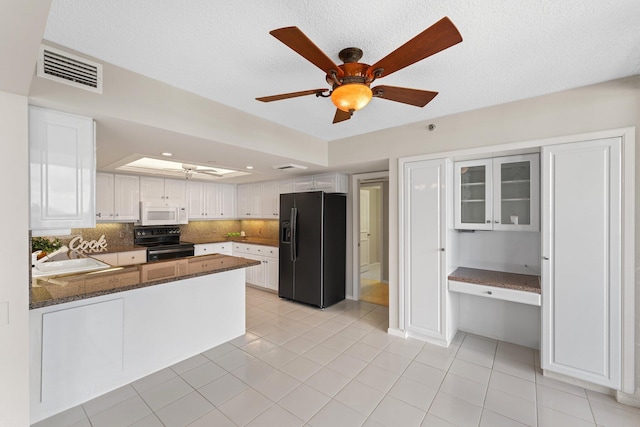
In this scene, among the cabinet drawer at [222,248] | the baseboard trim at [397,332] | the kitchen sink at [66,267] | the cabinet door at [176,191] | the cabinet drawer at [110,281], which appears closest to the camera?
the cabinet drawer at [110,281]

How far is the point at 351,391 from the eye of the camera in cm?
231

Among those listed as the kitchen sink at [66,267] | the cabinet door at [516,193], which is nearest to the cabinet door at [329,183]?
the cabinet door at [516,193]

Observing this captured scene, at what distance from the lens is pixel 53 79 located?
1.74 metres

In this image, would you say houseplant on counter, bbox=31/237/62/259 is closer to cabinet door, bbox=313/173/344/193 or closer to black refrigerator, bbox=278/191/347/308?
black refrigerator, bbox=278/191/347/308

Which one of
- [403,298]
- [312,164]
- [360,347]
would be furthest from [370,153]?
[360,347]

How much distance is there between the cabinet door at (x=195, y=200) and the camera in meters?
5.62

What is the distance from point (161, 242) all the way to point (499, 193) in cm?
556

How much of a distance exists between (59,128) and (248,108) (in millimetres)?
1480

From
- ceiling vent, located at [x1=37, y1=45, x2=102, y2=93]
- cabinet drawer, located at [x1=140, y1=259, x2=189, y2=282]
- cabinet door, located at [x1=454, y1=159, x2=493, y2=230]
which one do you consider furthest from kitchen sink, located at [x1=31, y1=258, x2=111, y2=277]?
cabinet door, located at [x1=454, y1=159, x2=493, y2=230]

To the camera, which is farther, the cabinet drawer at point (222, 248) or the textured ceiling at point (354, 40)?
the cabinet drawer at point (222, 248)

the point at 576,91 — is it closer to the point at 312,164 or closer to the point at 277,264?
the point at 312,164

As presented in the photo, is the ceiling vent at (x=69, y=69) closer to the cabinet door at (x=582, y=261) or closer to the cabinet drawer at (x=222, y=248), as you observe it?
the cabinet door at (x=582, y=261)

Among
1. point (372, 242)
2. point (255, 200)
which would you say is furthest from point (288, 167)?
point (372, 242)

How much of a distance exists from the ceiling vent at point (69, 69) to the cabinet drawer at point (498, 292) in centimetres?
366
